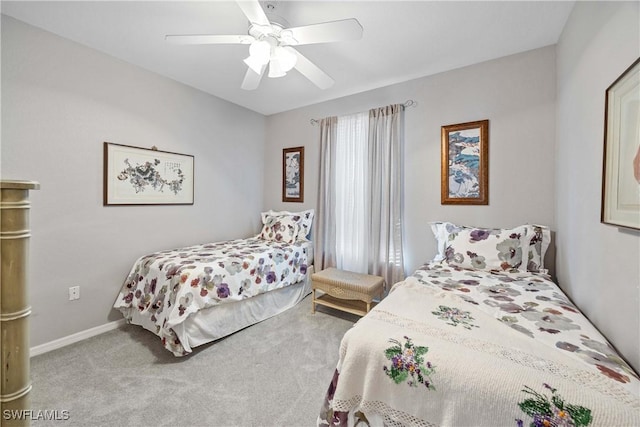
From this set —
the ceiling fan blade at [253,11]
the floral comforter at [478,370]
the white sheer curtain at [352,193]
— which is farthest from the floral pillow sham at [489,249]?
the ceiling fan blade at [253,11]

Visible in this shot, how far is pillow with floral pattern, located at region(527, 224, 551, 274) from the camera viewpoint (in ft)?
6.53

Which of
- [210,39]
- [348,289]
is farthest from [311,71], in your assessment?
[348,289]

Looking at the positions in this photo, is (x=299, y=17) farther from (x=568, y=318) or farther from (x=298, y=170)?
(x=568, y=318)

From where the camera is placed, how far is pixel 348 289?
256 cm

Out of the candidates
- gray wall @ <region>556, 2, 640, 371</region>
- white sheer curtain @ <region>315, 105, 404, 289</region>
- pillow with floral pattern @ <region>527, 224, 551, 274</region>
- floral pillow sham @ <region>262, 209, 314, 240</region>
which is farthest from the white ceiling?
floral pillow sham @ <region>262, 209, 314, 240</region>

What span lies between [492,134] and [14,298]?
313cm

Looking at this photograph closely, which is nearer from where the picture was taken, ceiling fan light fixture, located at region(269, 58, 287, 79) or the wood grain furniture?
the wood grain furniture

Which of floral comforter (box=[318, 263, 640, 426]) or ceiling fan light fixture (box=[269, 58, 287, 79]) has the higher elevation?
ceiling fan light fixture (box=[269, 58, 287, 79])

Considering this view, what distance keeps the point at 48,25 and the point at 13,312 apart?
2.52 m

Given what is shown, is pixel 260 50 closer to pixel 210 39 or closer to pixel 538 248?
pixel 210 39

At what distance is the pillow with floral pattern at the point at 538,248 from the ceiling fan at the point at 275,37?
78.3 inches

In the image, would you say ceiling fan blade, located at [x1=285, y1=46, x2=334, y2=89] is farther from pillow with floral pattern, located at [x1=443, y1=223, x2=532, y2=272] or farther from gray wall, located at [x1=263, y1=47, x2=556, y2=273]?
pillow with floral pattern, located at [x1=443, y1=223, x2=532, y2=272]

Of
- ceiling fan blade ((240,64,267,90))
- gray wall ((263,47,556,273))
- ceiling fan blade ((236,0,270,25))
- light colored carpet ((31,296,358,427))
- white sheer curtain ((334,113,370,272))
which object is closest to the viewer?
ceiling fan blade ((236,0,270,25))

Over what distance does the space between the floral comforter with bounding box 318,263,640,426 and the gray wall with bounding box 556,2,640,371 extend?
0.47 feet
